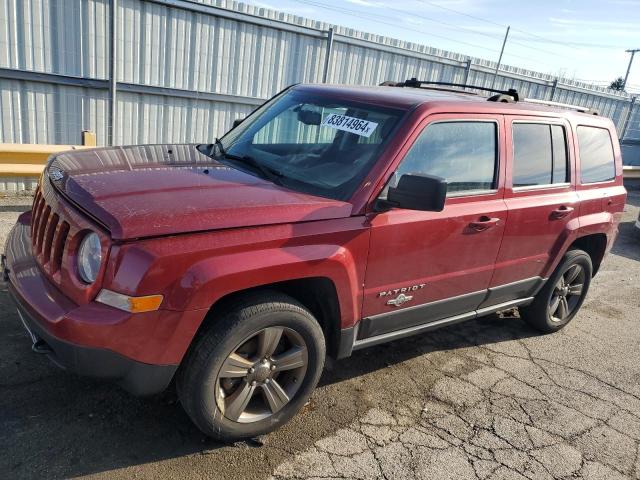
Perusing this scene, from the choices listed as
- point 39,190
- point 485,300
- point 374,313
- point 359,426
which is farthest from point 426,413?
point 39,190

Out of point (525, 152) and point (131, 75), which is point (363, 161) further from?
point (131, 75)

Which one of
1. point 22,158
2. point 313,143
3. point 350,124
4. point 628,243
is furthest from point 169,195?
point 628,243

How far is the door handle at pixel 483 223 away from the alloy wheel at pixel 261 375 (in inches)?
56.8

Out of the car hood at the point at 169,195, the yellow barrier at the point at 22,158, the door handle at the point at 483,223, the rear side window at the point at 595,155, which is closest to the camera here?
the car hood at the point at 169,195

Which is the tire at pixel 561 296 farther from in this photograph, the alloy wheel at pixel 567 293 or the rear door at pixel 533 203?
the rear door at pixel 533 203

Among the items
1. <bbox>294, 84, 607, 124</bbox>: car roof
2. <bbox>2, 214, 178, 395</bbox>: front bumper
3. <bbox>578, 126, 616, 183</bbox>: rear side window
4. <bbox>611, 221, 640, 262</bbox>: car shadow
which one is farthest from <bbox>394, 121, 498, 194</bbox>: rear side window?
<bbox>611, 221, 640, 262</bbox>: car shadow

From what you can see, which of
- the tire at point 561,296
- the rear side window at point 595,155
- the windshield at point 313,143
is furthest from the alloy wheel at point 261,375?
the rear side window at point 595,155

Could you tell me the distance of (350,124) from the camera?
342 cm

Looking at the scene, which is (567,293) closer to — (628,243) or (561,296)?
(561,296)

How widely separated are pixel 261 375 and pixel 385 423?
0.91 meters

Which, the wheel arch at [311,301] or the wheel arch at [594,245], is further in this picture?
the wheel arch at [594,245]

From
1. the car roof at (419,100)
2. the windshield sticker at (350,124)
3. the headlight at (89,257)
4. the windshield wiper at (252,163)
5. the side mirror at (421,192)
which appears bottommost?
the headlight at (89,257)

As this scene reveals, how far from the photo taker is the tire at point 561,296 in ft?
15.1

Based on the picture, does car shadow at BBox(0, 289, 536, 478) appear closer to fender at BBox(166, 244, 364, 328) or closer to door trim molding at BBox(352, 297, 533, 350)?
door trim molding at BBox(352, 297, 533, 350)
